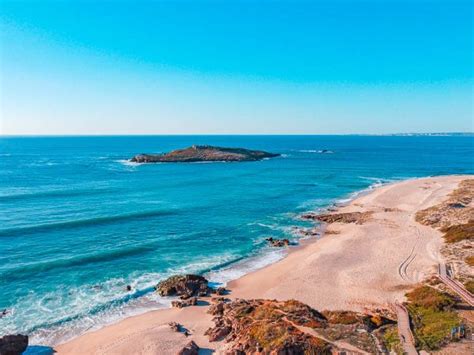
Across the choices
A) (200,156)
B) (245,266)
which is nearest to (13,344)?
(245,266)

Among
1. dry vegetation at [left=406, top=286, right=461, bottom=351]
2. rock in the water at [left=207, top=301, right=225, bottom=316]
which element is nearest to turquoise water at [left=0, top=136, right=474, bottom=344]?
rock in the water at [left=207, top=301, right=225, bottom=316]

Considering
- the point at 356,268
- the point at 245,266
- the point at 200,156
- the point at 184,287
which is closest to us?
the point at 184,287

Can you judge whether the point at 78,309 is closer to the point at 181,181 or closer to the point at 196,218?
the point at 196,218

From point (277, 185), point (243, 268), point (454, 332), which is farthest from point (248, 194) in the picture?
point (454, 332)

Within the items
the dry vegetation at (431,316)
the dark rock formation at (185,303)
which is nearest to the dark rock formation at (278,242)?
the dark rock formation at (185,303)

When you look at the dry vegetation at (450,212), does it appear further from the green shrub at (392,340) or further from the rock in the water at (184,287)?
the rock in the water at (184,287)

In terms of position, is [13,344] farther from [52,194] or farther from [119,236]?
[52,194]
